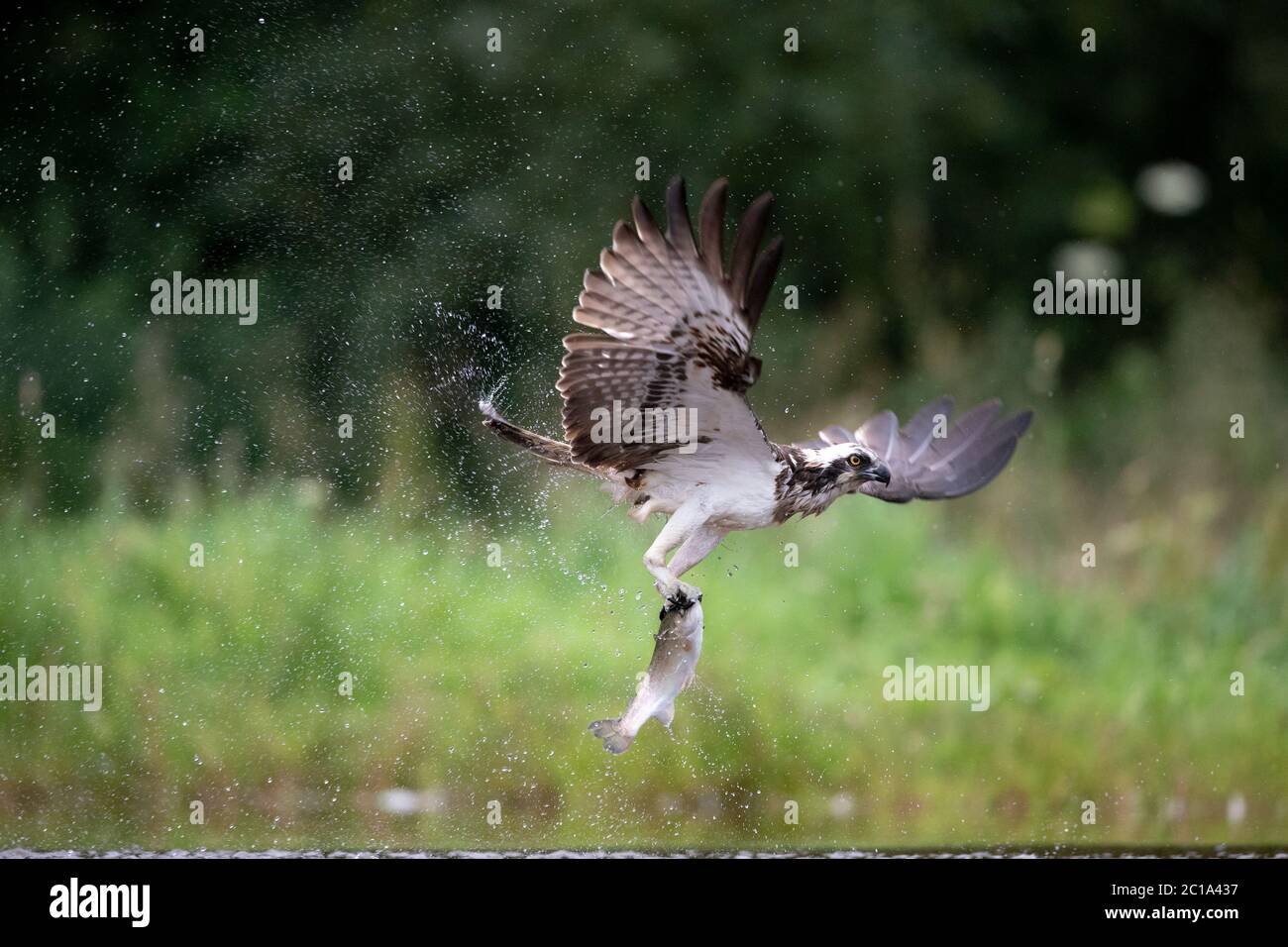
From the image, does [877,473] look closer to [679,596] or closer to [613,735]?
[679,596]

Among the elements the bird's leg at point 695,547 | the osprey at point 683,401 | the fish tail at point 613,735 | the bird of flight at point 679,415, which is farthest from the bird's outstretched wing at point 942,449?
the fish tail at point 613,735

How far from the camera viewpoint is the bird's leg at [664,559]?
5.71 m

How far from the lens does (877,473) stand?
6098 mm

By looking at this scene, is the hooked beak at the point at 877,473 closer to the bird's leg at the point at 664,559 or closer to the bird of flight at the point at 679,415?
the bird of flight at the point at 679,415

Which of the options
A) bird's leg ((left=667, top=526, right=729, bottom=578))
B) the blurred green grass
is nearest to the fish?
bird's leg ((left=667, top=526, right=729, bottom=578))

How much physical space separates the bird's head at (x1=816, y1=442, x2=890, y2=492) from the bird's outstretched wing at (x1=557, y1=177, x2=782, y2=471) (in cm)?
33

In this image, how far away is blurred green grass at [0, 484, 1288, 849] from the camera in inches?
294

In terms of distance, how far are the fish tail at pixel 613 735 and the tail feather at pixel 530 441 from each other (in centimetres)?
88

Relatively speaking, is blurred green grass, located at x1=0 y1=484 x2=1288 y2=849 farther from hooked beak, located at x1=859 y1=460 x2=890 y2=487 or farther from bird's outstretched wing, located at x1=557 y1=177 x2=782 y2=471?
bird's outstretched wing, located at x1=557 y1=177 x2=782 y2=471

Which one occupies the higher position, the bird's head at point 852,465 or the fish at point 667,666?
the bird's head at point 852,465

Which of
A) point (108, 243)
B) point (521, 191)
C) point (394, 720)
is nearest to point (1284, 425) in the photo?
point (521, 191)

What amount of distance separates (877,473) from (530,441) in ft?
3.77

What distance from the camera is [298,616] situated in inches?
312

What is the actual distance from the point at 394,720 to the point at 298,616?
0.66 m
